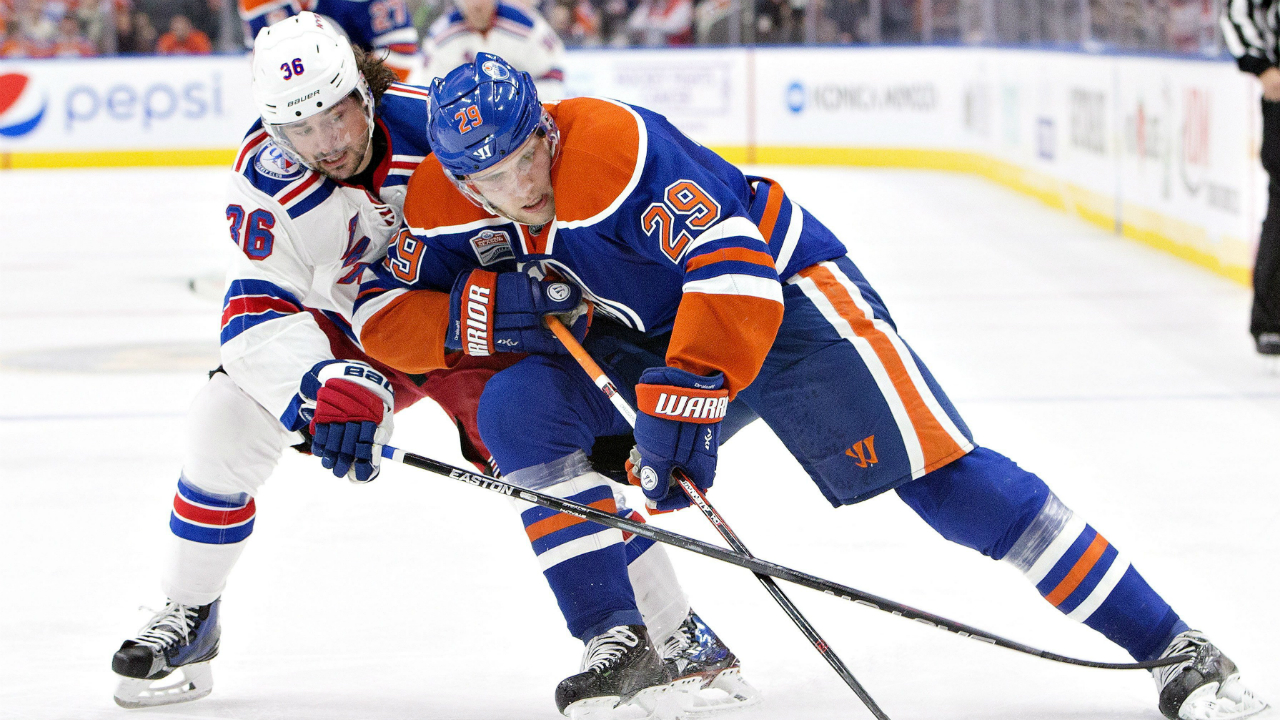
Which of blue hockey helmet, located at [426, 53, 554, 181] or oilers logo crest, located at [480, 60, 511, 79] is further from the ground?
oilers logo crest, located at [480, 60, 511, 79]

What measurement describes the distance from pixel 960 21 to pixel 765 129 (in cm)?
168

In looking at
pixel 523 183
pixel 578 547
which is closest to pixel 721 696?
pixel 578 547

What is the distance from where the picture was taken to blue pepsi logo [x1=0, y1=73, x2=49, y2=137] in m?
12.1

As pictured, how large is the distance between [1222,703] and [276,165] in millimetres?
1603

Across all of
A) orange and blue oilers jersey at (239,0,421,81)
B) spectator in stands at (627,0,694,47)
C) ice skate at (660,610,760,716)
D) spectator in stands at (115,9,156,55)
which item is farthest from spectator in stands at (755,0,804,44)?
ice skate at (660,610,760,716)

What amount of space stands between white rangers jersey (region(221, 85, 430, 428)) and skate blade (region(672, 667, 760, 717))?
732 millimetres

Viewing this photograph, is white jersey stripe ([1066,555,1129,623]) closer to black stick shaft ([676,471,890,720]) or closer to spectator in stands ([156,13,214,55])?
black stick shaft ([676,471,890,720])

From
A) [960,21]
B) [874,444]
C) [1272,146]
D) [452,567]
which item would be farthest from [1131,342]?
[960,21]

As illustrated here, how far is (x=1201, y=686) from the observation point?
2.17m

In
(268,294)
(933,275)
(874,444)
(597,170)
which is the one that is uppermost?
(597,170)

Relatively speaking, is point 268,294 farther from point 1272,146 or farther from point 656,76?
point 656,76

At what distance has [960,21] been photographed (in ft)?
38.6

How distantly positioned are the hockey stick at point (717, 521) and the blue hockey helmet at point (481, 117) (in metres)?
0.32

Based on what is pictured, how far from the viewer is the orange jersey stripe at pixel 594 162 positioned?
2.14 metres
